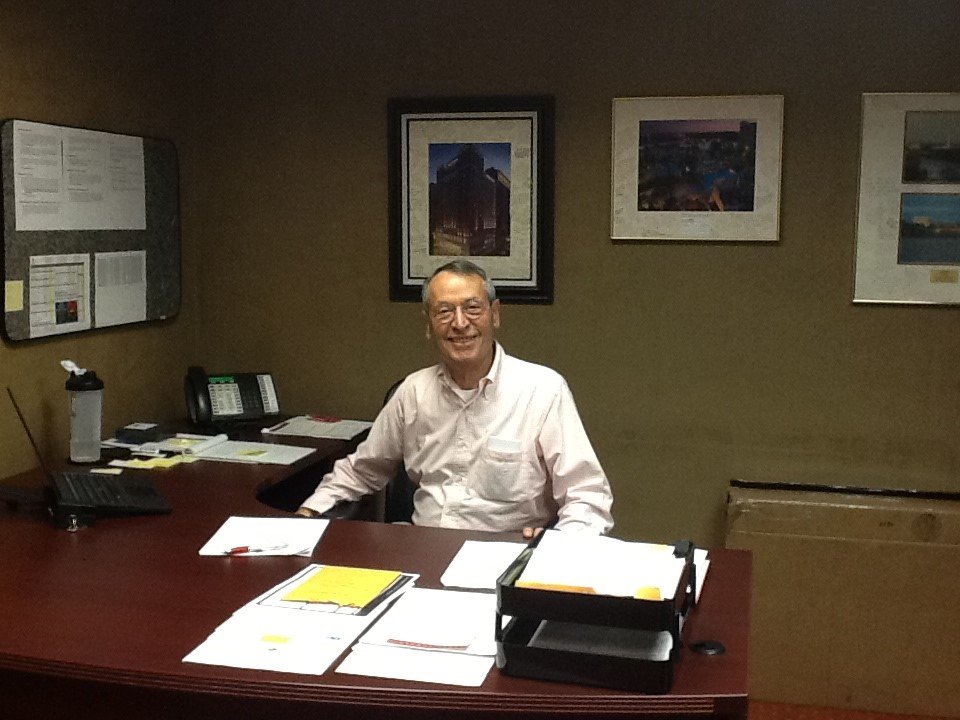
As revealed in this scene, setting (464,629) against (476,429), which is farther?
(476,429)

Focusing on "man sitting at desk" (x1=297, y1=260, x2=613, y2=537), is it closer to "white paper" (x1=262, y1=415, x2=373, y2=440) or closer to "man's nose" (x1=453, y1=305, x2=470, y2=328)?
"man's nose" (x1=453, y1=305, x2=470, y2=328)

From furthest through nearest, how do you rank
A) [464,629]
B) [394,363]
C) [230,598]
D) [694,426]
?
[394,363]
[694,426]
[230,598]
[464,629]

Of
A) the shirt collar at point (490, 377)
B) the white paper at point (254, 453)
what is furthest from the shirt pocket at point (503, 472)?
the white paper at point (254, 453)

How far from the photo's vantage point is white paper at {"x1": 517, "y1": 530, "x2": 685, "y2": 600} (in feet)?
5.68

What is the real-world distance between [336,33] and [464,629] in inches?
101

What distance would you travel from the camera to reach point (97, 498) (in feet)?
8.41

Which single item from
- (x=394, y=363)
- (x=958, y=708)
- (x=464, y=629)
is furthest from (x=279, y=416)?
(x=958, y=708)

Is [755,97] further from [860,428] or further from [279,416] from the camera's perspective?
[279,416]

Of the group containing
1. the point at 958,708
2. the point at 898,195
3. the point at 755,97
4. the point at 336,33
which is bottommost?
the point at 958,708

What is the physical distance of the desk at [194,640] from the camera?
1631mm

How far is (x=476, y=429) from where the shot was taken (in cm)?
287

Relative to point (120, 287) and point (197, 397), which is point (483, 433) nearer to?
point (197, 397)

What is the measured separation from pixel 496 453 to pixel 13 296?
1.43 meters

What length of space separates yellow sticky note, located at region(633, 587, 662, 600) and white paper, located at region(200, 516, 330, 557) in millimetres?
839
